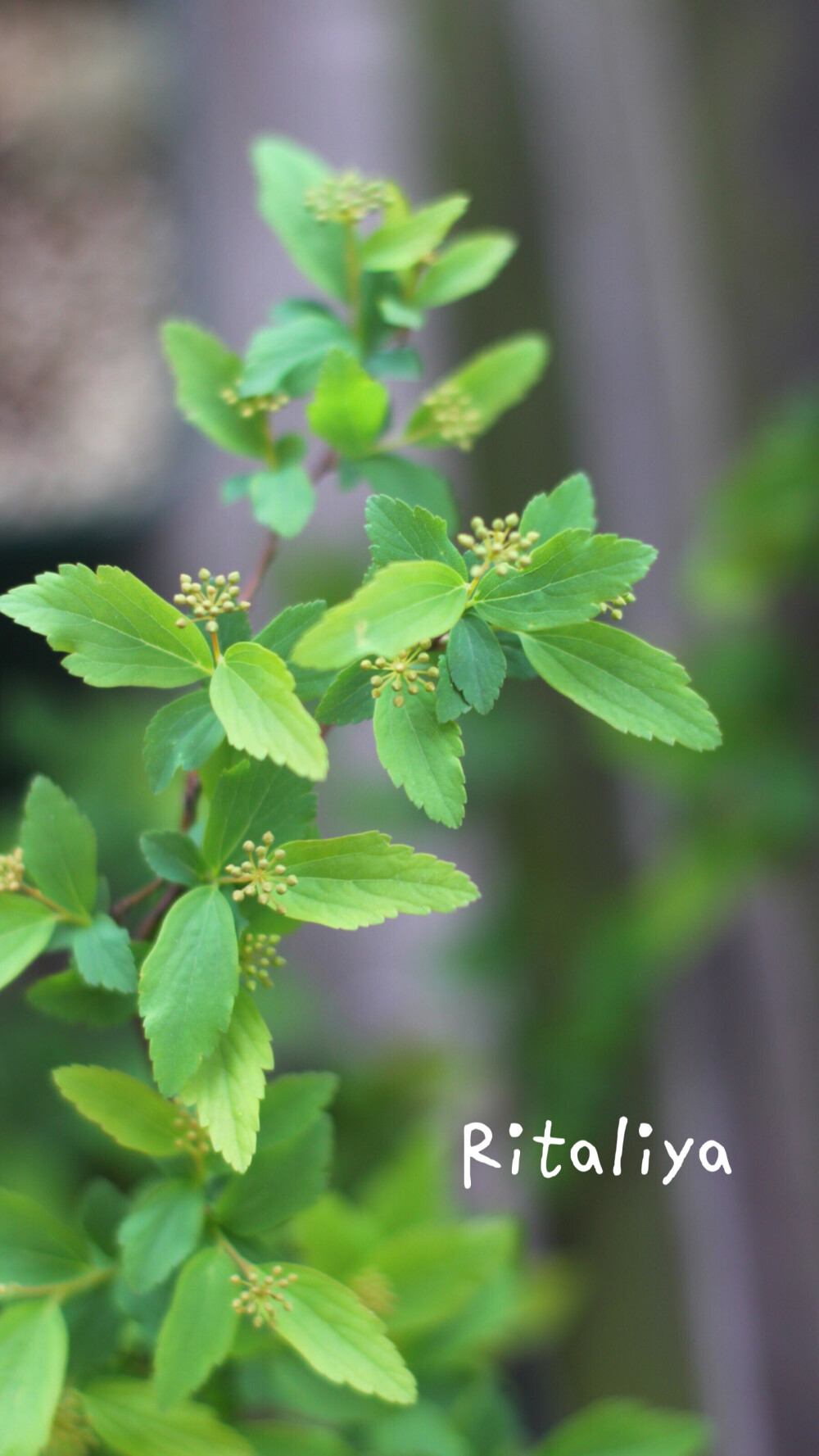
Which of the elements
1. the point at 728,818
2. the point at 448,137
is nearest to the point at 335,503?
the point at 448,137

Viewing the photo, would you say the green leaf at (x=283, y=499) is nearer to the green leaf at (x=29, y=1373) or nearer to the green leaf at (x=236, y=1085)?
the green leaf at (x=236, y=1085)

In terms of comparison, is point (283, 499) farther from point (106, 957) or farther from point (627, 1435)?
point (627, 1435)

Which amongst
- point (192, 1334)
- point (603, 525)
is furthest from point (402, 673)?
point (603, 525)

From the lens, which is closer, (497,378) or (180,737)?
(180,737)

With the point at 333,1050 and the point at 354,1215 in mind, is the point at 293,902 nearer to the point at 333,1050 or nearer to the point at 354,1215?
the point at 354,1215

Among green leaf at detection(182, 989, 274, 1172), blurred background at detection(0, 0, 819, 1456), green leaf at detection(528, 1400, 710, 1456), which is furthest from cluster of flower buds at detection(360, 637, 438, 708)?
blurred background at detection(0, 0, 819, 1456)

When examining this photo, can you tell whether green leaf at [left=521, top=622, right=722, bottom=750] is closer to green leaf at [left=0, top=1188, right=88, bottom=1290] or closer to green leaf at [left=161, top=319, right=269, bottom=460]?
green leaf at [left=161, top=319, right=269, bottom=460]
